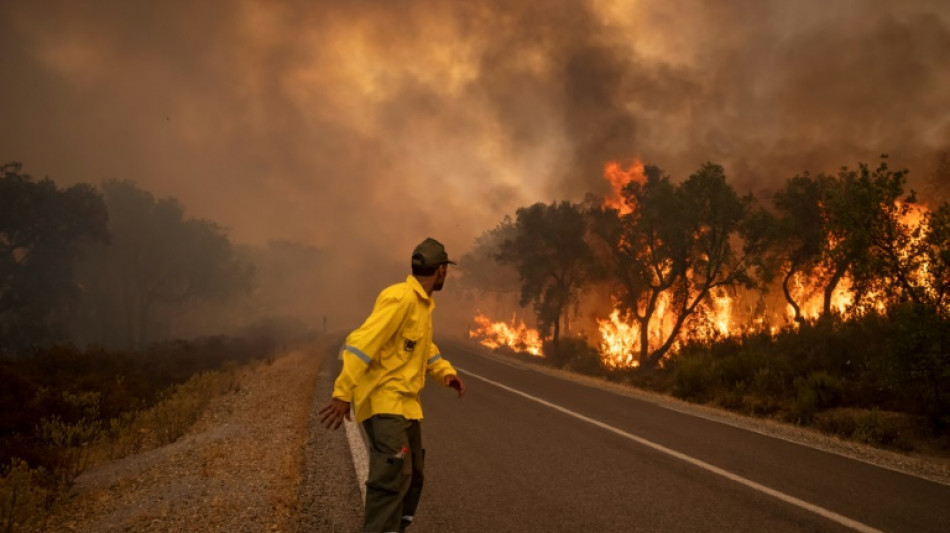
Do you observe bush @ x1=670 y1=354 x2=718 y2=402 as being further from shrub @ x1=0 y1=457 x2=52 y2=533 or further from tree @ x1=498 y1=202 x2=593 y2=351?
tree @ x1=498 y1=202 x2=593 y2=351

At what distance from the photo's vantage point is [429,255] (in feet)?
11.9

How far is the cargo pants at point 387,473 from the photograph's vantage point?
3.14 meters

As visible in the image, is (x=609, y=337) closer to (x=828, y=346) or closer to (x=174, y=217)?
(x=828, y=346)

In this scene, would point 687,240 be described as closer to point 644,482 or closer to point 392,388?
point 644,482

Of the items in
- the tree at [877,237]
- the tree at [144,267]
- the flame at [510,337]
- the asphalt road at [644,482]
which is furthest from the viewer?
the flame at [510,337]

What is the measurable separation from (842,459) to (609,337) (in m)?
30.0

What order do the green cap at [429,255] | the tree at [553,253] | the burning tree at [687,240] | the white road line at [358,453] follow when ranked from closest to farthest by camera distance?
the green cap at [429,255], the white road line at [358,453], the burning tree at [687,240], the tree at [553,253]

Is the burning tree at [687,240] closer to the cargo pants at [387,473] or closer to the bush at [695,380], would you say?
the bush at [695,380]

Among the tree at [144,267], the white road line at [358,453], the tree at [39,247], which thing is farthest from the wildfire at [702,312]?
the tree at [39,247]

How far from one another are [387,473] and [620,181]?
34.3m

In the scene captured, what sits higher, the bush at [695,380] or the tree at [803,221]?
the tree at [803,221]

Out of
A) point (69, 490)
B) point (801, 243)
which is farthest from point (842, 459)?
point (801, 243)

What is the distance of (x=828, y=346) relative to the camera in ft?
47.4

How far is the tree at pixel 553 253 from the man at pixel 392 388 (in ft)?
96.1
